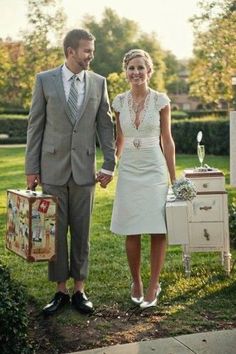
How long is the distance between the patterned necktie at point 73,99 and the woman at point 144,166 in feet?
1.44

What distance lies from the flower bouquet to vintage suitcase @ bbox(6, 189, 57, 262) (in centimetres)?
115

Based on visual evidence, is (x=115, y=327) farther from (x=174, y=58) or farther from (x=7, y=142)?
(x=174, y=58)

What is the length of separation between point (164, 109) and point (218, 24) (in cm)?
1882

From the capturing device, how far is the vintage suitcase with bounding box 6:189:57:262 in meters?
4.22

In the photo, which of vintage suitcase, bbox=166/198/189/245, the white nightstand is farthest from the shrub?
the white nightstand

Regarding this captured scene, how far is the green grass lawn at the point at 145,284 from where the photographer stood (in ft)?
14.6

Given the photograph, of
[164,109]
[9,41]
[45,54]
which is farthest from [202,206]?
[9,41]

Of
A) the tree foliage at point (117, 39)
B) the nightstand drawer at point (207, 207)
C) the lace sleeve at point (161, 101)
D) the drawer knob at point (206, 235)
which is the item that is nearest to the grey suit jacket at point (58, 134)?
the lace sleeve at point (161, 101)

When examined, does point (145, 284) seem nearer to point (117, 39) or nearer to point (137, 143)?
point (137, 143)

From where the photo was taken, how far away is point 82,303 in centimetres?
480

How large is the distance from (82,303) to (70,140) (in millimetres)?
1252

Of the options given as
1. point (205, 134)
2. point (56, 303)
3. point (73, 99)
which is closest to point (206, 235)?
point (56, 303)

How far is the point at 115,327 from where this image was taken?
4.45 metres

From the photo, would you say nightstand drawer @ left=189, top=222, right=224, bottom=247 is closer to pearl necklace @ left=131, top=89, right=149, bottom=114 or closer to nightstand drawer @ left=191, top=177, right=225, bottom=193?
nightstand drawer @ left=191, top=177, right=225, bottom=193
